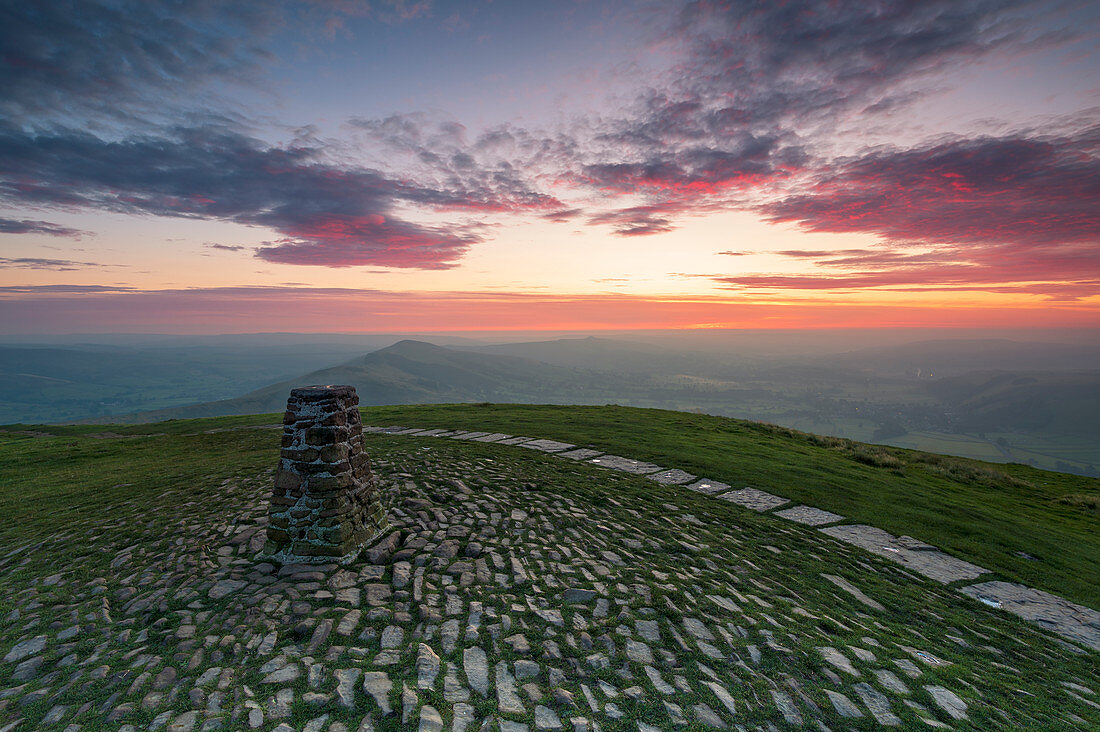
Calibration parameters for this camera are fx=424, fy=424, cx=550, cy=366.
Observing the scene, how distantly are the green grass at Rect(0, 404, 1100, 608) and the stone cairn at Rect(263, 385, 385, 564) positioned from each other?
6987 millimetres

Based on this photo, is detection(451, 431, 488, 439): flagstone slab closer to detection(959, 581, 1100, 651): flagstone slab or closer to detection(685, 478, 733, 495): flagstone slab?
detection(685, 478, 733, 495): flagstone slab

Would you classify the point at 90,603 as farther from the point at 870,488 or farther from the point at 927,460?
the point at 927,460

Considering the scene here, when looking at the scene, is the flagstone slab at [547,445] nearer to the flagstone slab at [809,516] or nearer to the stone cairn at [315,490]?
the flagstone slab at [809,516]

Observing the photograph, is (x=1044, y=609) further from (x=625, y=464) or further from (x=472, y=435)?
(x=472, y=435)

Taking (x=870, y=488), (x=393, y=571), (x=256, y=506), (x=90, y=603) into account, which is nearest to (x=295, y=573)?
(x=393, y=571)

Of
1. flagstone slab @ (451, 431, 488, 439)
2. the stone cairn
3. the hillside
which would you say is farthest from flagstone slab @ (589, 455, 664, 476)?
the stone cairn

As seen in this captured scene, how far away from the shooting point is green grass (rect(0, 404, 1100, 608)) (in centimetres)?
1116

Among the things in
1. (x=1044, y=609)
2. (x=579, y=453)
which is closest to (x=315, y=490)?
(x=579, y=453)

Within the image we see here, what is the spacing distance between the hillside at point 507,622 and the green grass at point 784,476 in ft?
1.01

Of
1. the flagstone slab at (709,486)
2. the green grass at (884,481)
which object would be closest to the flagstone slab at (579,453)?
the green grass at (884,481)

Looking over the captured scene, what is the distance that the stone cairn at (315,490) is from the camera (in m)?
7.93

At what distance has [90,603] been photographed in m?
6.77

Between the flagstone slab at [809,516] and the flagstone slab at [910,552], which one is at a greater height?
the flagstone slab at [809,516]

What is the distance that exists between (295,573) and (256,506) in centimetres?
370
